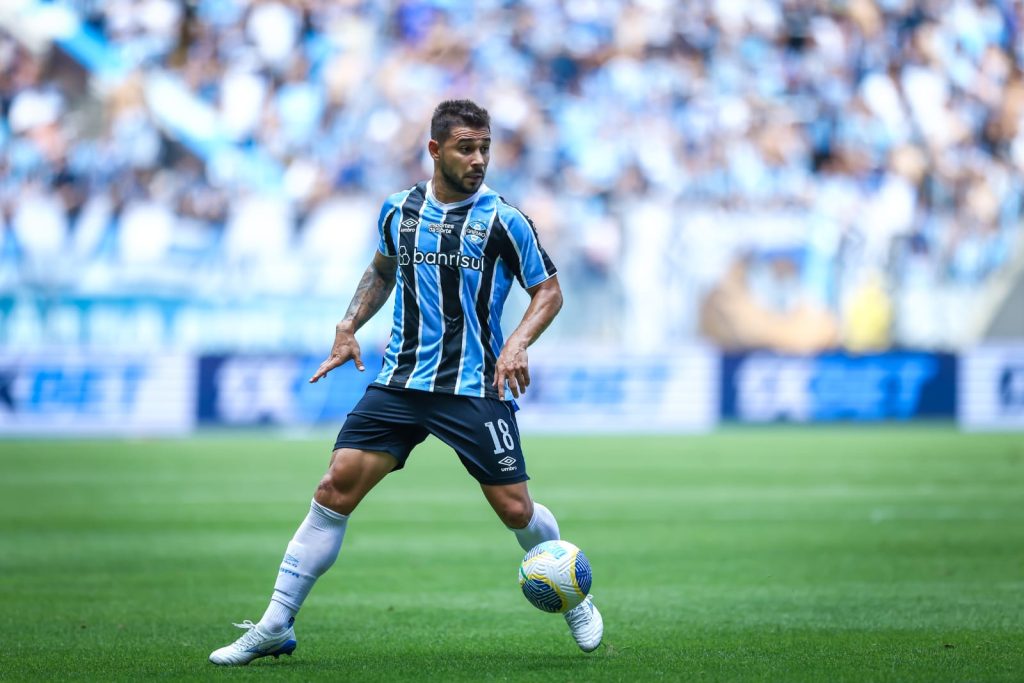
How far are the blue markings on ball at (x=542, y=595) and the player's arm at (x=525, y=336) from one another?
0.77 m

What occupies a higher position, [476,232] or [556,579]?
[476,232]

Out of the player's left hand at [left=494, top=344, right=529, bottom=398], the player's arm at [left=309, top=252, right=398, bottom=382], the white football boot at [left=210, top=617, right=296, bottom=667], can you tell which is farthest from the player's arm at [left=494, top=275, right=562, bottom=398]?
the white football boot at [left=210, top=617, right=296, bottom=667]

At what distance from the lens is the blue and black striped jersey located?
5.93m

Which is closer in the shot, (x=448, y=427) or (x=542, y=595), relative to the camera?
(x=542, y=595)

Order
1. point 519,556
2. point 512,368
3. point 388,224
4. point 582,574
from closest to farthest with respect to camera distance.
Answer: point 512,368 → point 582,574 → point 388,224 → point 519,556

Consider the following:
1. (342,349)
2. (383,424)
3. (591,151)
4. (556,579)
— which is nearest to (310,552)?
(383,424)

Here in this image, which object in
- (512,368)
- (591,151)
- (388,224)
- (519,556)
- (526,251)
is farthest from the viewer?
(591,151)

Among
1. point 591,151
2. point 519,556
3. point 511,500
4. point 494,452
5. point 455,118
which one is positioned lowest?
point 519,556

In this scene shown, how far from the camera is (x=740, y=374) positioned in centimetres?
2366

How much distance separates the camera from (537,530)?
6055 millimetres

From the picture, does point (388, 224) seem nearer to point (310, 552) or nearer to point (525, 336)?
point (525, 336)

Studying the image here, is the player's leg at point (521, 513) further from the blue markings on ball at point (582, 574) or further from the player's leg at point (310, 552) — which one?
the player's leg at point (310, 552)

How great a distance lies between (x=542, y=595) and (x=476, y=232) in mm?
1494

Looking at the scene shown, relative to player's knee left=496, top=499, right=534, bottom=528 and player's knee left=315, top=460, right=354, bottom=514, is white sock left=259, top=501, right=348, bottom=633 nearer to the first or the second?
player's knee left=315, top=460, right=354, bottom=514
